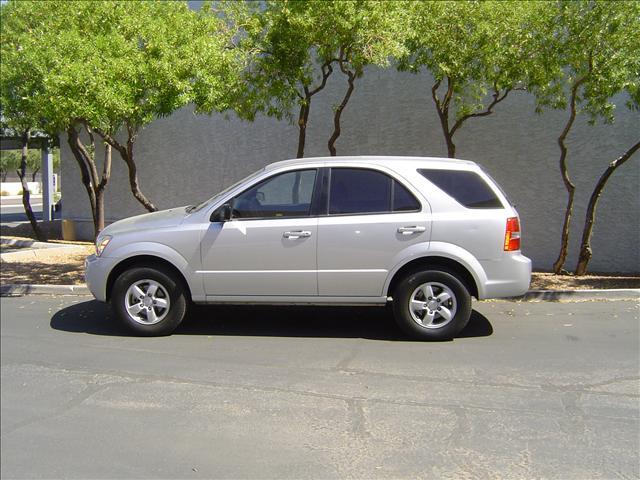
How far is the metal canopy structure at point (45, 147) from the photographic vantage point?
17373mm

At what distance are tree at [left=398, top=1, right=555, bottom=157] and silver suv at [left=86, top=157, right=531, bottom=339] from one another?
2887mm

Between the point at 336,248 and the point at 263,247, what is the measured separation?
2.59 ft

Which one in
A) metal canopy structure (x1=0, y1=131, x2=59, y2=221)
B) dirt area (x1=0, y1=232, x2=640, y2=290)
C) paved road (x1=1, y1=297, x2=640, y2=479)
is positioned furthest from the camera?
metal canopy structure (x1=0, y1=131, x2=59, y2=221)

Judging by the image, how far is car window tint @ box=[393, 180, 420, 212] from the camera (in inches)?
263

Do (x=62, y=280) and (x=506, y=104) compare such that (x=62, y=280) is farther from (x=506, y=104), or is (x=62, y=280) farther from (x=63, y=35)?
(x=506, y=104)

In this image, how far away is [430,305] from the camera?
6613mm

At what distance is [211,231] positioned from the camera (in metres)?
6.71

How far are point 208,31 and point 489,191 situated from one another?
5.56 meters

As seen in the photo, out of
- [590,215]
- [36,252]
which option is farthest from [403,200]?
[36,252]

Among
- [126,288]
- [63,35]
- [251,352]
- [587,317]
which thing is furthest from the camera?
[63,35]

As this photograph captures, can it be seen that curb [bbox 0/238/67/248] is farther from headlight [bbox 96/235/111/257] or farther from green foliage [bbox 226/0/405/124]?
headlight [bbox 96/235/111/257]

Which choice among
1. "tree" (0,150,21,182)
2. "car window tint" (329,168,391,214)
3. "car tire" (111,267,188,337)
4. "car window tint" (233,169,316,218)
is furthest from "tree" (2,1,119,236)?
"tree" (0,150,21,182)

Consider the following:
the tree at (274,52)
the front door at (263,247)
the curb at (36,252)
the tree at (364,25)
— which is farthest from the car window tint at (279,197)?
the curb at (36,252)

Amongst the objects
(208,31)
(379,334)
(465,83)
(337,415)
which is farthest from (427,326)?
(208,31)
